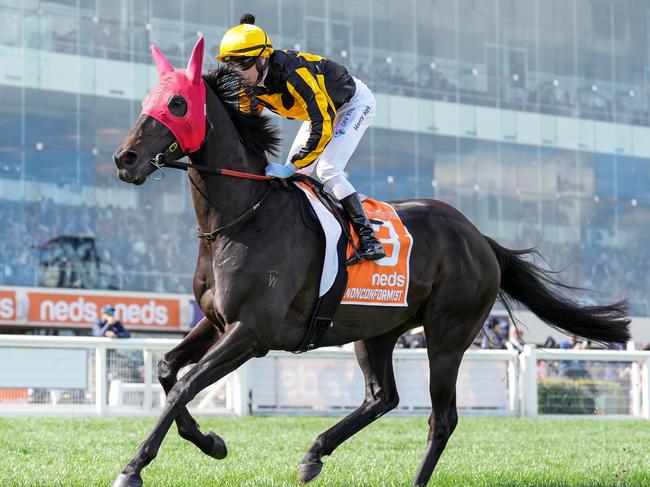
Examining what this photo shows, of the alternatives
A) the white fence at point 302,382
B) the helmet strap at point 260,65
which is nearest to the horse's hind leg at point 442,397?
the helmet strap at point 260,65

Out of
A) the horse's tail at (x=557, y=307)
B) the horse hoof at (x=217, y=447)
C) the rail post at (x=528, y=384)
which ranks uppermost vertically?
the horse's tail at (x=557, y=307)

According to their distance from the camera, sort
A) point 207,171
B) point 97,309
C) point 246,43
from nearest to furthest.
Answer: point 207,171
point 246,43
point 97,309

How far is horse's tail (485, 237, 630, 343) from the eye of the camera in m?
6.51

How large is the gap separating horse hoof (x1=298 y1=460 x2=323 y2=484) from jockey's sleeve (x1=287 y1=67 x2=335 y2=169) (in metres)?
1.48

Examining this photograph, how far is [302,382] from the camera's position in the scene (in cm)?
1226

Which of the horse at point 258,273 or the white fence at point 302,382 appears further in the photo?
the white fence at point 302,382

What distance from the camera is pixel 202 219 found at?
4.99 metres

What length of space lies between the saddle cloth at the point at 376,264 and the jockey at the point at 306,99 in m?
0.08

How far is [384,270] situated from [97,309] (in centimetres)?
1554

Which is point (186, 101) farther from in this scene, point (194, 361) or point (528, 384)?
point (528, 384)

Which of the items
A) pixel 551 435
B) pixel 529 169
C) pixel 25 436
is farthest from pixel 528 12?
pixel 25 436

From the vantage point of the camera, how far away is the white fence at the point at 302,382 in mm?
11031

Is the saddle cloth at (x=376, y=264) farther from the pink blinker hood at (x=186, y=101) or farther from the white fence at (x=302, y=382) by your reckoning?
the white fence at (x=302, y=382)

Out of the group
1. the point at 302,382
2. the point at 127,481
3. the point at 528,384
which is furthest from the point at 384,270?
the point at 528,384
